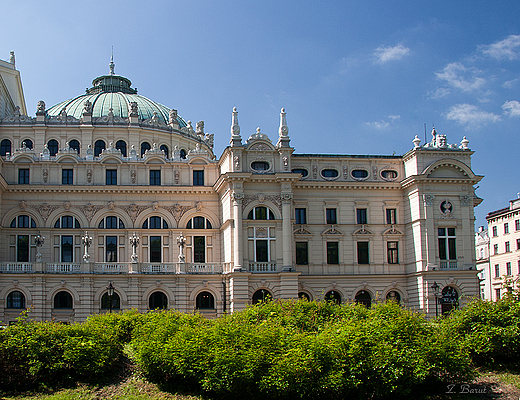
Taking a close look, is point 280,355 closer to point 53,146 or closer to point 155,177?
point 155,177

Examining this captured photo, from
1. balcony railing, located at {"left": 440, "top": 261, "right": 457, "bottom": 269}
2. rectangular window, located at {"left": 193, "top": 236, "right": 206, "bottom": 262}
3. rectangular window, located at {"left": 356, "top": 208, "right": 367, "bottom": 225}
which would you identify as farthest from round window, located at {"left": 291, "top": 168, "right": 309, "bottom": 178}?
balcony railing, located at {"left": 440, "top": 261, "right": 457, "bottom": 269}

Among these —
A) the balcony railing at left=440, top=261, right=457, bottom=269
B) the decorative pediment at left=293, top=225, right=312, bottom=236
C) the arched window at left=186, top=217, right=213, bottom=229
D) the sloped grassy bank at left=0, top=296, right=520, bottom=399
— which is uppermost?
the arched window at left=186, top=217, right=213, bottom=229

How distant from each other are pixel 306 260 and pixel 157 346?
1316 inches

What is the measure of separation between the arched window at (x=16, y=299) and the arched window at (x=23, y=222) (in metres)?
6.24

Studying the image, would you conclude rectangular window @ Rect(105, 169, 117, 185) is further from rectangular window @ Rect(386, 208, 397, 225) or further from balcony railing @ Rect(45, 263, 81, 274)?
rectangular window @ Rect(386, 208, 397, 225)

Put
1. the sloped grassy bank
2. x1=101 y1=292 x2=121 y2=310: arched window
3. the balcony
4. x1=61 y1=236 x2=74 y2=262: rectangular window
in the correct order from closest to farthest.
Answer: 1. the sloped grassy bank
2. the balcony
3. x1=101 y1=292 x2=121 y2=310: arched window
4. x1=61 y1=236 x2=74 y2=262: rectangular window

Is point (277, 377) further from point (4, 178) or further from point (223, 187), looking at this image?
point (4, 178)

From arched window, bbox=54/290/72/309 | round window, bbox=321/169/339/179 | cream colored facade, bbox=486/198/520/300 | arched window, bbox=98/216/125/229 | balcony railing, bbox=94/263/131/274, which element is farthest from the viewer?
cream colored facade, bbox=486/198/520/300

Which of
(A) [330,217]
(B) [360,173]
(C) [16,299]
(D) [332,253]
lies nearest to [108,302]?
(C) [16,299]

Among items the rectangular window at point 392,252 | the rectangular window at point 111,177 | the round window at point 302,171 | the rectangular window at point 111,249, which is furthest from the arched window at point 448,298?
the rectangular window at point 111,177

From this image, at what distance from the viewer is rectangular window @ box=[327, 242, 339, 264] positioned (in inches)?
2307

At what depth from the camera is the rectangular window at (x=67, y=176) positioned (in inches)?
2266

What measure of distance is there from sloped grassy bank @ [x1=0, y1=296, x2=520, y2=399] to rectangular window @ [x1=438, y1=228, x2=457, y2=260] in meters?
28.0

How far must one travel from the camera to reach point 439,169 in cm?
5756
